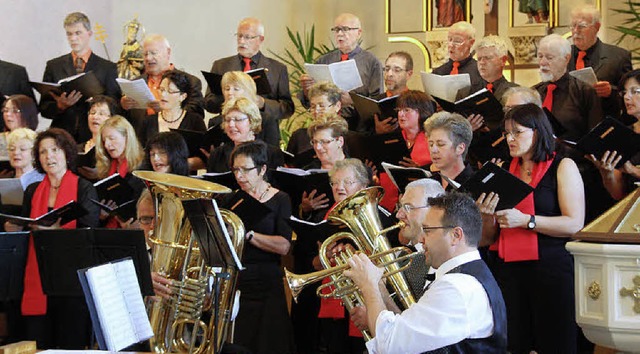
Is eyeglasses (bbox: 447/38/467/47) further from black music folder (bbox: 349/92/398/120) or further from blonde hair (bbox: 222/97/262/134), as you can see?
blonde hair (bbox: 222/97/262/134)

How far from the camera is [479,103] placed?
651 cm

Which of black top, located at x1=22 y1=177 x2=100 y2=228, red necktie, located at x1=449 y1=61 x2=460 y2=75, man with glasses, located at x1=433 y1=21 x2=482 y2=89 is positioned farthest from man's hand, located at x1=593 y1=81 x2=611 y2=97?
black top, located at x1=22 y1=177 x2=100 y2=228

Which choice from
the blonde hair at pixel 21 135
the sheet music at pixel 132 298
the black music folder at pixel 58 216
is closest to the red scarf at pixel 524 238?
the sheet music at pixel 132 298

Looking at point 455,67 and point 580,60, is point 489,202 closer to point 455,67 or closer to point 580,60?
point 580,60

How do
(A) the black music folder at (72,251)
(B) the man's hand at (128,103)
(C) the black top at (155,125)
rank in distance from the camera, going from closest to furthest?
(A) the black music folder at (72,251) → (C) the black top at (155,125) → (B) the man's hand at (128,103)

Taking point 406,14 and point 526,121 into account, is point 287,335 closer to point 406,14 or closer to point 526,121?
point 526,121

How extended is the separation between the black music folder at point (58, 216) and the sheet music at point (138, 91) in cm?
154

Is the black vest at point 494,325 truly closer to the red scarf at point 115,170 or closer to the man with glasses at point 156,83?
the red scarf at point 115,170

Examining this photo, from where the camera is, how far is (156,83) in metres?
8.40

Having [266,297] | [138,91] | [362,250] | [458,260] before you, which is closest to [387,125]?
[266,297]

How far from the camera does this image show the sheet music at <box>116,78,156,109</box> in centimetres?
769

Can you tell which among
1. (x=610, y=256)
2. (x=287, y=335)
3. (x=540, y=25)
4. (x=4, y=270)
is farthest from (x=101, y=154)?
(x=540, y=25)

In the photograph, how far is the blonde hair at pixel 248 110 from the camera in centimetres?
693

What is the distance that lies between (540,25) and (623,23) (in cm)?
76
